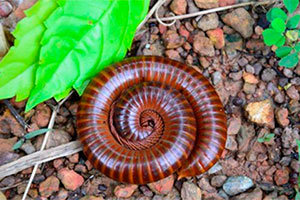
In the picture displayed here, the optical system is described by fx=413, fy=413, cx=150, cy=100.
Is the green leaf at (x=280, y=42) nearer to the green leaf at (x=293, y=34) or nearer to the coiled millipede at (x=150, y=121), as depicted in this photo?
the green leaf at (x=293, y=34)

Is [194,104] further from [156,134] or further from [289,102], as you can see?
[289,102]

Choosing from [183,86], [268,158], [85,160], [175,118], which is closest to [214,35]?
[183,86]

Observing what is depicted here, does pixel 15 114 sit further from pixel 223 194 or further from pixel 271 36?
pixel 271 36

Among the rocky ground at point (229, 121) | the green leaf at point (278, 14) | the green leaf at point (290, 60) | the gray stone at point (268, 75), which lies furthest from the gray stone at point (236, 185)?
the green leaf at point (278, 14)

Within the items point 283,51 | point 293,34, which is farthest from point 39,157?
point 293,34

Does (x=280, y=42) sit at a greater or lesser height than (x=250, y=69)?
greater

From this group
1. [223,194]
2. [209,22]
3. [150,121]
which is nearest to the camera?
[223,194]

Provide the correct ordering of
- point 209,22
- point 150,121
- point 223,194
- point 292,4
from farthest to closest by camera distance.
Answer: point 209,22, point 150,121, point 223,194, point 292,4

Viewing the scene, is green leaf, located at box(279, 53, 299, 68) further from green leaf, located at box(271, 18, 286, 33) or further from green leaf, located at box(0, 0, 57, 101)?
green leaf, located at box(0, 0, 57, 101)
